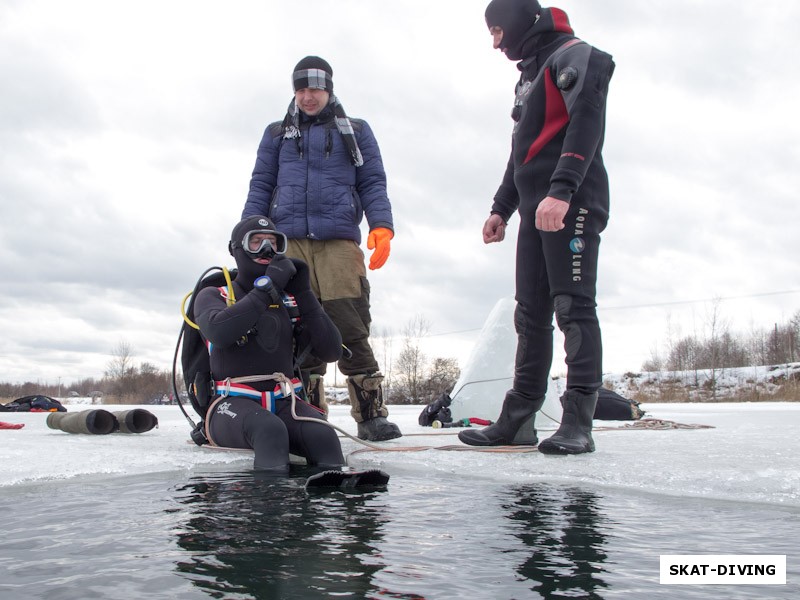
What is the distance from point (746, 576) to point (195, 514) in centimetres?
140

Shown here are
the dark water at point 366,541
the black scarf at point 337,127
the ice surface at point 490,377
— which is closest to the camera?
the dark water at point 366,541

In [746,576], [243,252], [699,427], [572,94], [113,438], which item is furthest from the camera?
[699,427]

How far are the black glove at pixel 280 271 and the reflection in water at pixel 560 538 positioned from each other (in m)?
1.68

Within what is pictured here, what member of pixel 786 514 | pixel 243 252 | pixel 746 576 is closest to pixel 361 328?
pixel 243 252

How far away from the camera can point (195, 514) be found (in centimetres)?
194

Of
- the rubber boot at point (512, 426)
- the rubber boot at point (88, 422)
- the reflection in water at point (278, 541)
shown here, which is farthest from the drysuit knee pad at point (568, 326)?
the rubber boot at point (88, 422)

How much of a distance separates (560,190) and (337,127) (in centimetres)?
190

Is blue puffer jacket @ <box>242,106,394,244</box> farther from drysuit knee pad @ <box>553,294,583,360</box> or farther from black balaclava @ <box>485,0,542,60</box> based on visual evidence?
drysuit knee pad @ <box>553,294,583,360</box>

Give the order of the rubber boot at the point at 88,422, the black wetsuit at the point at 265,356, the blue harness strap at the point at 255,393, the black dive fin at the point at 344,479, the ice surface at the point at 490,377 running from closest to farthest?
the black dive fin at the point at 344,479 < the black wetsuit at the point at 265,356 < the blue harness strap at the point at 255,393 < the rubber boot at the point at 88,422 < the ice surface at the point at 490,377

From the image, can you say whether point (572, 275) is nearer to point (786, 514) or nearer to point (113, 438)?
point (786, 514)

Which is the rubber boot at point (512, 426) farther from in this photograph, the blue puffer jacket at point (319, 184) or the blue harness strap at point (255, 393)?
the blue puffer jacket at point (319, 184)

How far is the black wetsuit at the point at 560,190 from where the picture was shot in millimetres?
3150

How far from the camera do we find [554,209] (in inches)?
120

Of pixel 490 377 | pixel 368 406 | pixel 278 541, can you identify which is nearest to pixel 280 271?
pixel 368 406
